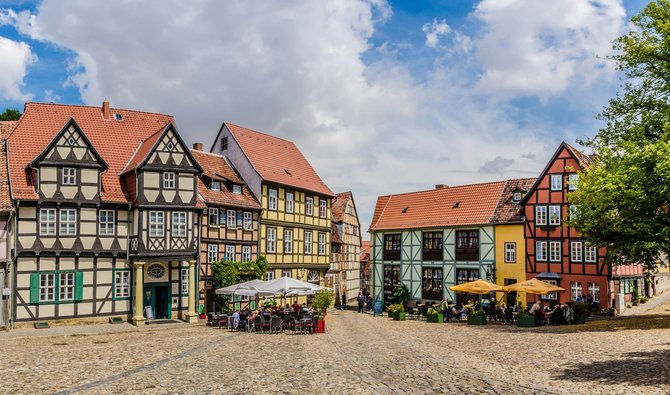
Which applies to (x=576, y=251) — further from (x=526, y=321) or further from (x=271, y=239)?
(x=271, y=239)

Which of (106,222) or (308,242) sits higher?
(106,222)

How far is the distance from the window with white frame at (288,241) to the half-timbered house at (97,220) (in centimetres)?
919

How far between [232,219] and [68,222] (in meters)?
10.4

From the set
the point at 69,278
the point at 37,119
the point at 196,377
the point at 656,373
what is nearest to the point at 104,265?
the point at 69,278

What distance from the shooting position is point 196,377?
16.0m

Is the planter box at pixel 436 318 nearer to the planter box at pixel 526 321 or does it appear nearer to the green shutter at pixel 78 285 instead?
the planter box at pixel 526 321

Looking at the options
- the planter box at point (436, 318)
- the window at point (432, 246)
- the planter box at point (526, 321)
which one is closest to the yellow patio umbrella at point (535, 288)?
the planter box at point (526, 321)

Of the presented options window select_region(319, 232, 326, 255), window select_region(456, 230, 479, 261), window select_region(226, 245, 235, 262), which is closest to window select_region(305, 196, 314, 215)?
window select_region(319, 232, 326, 255)

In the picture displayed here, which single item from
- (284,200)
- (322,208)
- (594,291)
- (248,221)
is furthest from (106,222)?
(594,291)

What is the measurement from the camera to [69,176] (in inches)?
1206

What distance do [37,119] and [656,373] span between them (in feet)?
104

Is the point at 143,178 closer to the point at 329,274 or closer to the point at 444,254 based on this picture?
the point at 444,254

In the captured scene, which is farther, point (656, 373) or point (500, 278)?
point (500, 278)

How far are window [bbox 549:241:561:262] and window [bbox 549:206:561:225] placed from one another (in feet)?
4.30
